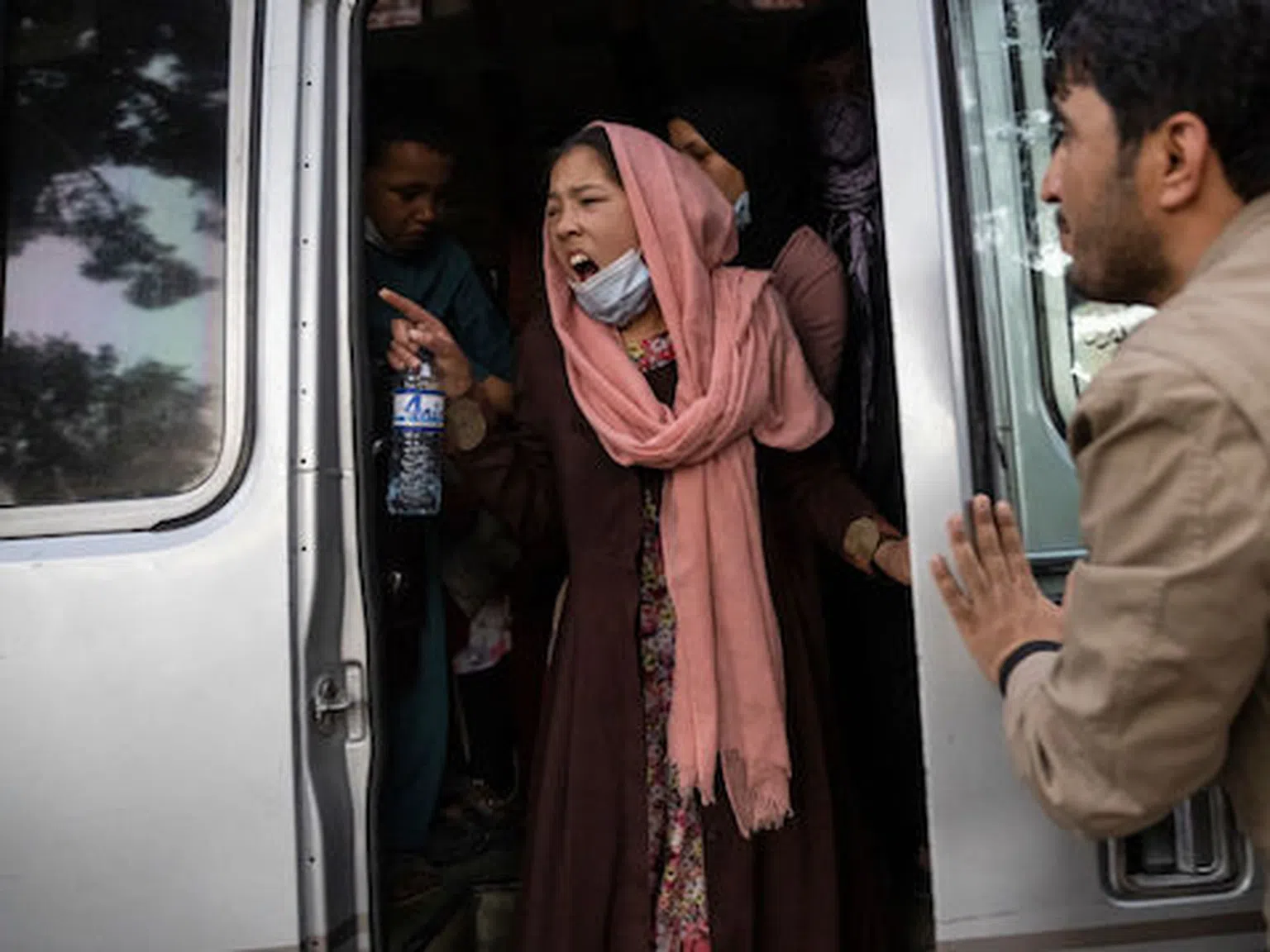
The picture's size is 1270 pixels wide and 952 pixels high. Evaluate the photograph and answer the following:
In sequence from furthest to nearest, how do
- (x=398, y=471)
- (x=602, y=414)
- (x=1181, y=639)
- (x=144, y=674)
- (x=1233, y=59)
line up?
1. (x=602, y=414)
2. (x=398, y=471)
3. (x=144, y=674)
4. (x=1233, y=59)
5. (x=1181, y=639)

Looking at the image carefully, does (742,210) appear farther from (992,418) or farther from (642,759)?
(642,759)

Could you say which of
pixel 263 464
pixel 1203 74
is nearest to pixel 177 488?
pixel 263 464

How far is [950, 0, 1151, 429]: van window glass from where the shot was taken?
1.73 m

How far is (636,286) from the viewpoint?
2.13 meters

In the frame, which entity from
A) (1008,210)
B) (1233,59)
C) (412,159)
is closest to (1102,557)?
(1233,59)

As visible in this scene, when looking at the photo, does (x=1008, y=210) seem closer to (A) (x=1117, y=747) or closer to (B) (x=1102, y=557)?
(B) (x=1102, y=557)

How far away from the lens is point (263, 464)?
170 centimetres

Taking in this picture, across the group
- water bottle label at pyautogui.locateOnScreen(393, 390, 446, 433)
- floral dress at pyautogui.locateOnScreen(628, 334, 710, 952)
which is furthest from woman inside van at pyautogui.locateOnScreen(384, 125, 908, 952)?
water bottle label at pyautogui.locateOnScreen(393, 390, 446, 433)

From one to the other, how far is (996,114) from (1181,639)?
103 cm

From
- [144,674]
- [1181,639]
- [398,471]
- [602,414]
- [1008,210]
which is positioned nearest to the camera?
[1181,639]

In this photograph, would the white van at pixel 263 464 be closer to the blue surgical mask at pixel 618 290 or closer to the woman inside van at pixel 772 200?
the blue surgical mask at pixel 618 290

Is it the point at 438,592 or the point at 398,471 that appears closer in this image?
the point at 398,471

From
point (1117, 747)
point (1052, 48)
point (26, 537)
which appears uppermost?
point (1052, 48)

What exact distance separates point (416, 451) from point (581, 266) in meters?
0.51
